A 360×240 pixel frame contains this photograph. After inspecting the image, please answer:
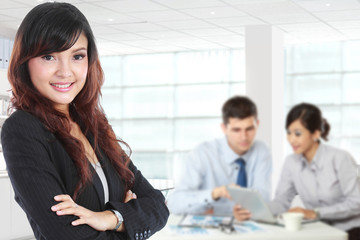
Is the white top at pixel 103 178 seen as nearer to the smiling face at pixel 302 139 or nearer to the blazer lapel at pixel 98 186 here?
the blazer lapel at pixel 98 186

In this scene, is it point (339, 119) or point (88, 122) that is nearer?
point (88, 122)

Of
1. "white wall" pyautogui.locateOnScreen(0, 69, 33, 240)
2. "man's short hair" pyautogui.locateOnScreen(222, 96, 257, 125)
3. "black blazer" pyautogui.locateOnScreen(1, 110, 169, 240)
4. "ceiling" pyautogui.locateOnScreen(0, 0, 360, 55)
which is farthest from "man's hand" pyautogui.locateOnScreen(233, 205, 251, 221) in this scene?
"white wall" pyautogui.locateOnScreen(0, 69, 33, 240)

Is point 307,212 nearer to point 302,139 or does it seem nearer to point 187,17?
point 302,139

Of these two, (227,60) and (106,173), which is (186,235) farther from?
(227,60)

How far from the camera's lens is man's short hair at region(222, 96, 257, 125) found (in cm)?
185

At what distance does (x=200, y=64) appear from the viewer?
8.34m

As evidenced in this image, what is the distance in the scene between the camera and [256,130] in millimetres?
1899

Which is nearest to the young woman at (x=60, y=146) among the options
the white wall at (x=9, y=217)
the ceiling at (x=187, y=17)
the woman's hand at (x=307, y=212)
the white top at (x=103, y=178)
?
the white top at (x=103, y=178)

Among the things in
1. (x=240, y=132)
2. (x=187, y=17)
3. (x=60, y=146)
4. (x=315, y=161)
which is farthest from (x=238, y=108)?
(x=187, y=17)

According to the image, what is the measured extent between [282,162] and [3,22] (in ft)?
19.4

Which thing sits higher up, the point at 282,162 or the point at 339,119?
the point at 339,119

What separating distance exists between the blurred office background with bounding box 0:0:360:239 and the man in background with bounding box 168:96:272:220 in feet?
0.15

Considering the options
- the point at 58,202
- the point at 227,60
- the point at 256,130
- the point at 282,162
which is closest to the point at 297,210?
the point at 282,162

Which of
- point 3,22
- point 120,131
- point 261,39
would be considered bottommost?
point 120,131
